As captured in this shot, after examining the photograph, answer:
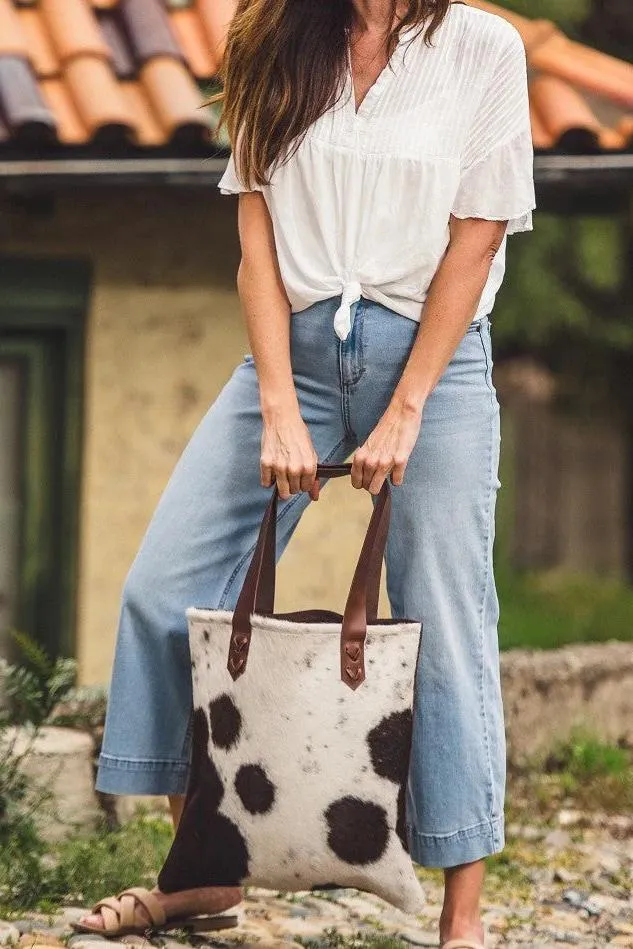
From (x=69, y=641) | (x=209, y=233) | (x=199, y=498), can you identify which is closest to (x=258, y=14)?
(x=199, y=498)

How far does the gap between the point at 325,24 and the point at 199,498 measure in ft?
3.05

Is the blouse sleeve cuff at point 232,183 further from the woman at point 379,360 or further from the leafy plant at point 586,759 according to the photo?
the leafy plant at point 586,759

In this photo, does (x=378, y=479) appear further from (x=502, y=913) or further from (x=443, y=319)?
(x=502, y=913)

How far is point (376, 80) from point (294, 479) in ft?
2.50

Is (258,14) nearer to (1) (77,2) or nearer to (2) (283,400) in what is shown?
(2) (283,400)

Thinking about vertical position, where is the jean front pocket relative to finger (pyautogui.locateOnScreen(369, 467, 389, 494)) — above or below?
above

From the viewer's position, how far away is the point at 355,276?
9.42 feet

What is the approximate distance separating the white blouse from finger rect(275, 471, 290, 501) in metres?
0.29

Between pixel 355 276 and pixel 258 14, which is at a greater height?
pixel 258 14

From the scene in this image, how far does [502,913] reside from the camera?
3764 millimetres

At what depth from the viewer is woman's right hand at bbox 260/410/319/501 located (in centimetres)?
286

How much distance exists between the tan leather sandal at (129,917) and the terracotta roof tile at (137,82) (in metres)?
2.57

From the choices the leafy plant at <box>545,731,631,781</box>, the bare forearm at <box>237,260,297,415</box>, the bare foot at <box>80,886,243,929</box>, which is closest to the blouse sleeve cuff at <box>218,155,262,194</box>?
the bare forearm at <box>237,260,297,415</box>

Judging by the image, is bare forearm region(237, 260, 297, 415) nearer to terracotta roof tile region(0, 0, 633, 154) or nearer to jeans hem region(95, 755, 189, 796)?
jeans hem region(95, 755, 189, 796)
